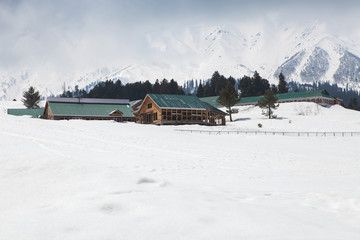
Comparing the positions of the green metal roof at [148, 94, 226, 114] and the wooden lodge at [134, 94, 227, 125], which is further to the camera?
the green metal roof at [148, 94, 226, 114]

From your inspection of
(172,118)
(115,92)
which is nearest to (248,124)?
(172,118)

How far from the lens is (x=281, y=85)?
388ft

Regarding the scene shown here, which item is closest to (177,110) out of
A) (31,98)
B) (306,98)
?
(306,98)

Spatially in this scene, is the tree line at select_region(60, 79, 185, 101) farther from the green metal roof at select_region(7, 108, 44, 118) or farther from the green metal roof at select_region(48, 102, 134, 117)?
the green metal roof at select_region(48, 102, 134, 117)

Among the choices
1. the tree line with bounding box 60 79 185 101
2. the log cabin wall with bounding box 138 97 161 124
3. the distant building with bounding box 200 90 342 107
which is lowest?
the log cabin wall with bounding box 138 97 161 124

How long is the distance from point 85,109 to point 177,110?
21879mm

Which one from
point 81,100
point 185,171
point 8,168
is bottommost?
point 185,171

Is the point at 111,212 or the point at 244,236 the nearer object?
the point at 244,236

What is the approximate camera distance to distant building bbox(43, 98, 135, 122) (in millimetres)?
62344

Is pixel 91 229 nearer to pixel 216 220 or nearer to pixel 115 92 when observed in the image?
pixel 216 220

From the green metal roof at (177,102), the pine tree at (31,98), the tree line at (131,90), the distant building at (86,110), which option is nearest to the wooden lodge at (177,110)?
the green metal roof at (177,102)

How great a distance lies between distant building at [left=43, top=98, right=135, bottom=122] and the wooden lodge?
33.6 feet

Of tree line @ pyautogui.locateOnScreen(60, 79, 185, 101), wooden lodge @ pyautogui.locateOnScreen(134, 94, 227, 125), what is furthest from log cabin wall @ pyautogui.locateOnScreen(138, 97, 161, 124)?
tree line @ pyautogui.locateOnScreen(60, 79, 185, 101)

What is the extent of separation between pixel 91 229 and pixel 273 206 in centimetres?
346
